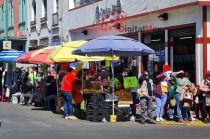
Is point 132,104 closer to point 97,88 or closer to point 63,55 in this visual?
point 97,88

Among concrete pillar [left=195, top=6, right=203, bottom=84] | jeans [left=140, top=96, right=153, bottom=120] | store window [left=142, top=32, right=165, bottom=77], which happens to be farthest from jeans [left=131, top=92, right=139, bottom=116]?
store window [left=142, top=32, right=165, bottom=77]

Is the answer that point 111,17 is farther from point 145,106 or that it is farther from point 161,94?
point 145,106

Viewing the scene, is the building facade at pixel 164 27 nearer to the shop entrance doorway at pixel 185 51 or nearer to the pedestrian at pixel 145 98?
Result: the shop entrance doorway at pixel 185 51

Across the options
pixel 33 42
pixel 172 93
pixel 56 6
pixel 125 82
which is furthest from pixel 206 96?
pixel 33 42

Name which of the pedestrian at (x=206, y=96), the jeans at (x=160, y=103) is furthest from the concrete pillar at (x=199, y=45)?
the jeans at (x=160, y=103)

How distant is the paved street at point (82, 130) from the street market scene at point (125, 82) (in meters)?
0.02

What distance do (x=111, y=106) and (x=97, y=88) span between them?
918 mm

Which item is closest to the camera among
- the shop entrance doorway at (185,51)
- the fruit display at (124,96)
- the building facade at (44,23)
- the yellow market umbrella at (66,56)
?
the fruit display at (124,96)

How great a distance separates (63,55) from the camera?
20.1 m

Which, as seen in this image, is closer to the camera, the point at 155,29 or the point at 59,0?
the point at 155,29

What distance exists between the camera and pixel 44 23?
1366 inches

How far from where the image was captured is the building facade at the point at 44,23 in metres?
32.8

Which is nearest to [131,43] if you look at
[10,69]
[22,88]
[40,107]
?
[40,107]

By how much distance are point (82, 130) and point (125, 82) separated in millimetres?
3389
